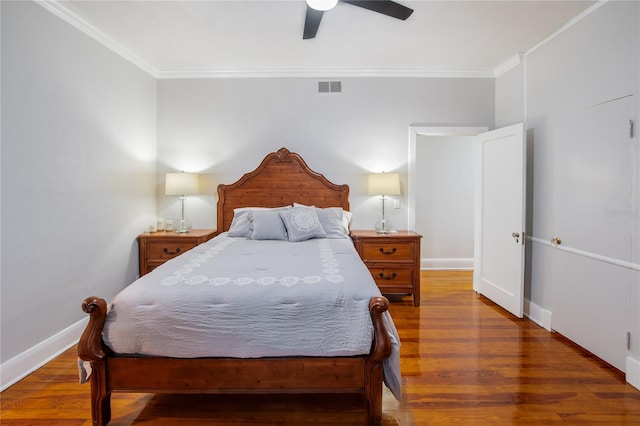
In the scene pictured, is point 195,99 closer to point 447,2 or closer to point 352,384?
point 447,2

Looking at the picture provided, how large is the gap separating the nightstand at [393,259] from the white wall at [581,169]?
1142 millimetres

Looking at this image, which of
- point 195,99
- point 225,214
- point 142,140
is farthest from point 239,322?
point 195,99

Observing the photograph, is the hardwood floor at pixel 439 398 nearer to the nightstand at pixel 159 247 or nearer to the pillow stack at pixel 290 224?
the nightstand at pixel 159 247

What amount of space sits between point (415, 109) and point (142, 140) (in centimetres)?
322

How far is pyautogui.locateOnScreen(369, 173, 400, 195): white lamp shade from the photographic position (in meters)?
3.95

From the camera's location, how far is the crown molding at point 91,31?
262cm

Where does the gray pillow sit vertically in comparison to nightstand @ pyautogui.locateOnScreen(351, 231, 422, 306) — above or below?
above

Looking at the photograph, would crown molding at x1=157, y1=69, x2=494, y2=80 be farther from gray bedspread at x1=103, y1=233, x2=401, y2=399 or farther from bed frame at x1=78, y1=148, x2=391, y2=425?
bed frame at x1=78, y1=148, x2=391, y2=425

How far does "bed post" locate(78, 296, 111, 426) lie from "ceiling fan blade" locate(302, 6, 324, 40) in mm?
2279

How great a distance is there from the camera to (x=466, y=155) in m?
5.39

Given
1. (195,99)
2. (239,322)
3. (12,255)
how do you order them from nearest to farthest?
(239,322) < (12,255) < (195,99)

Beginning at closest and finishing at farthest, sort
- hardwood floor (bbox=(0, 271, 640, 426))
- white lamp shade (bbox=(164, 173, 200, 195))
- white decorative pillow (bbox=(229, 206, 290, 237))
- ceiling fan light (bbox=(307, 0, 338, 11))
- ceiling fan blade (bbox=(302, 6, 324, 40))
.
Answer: hardwood floor (bbox=(0, 271, 640, 426))
ceiling fan light (bbox=(307, 0, 338, 11))
ceiling fan blade (bbox=(302, 6, 324, 40))
white decorative pillow (bbox=(229, 206, 290, 237))
white lamp shade (bbox=(164, 173, 200, 195))

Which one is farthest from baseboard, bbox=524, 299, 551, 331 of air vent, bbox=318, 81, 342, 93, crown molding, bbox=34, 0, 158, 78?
crown molding, bbox=34, 0, 158, 78

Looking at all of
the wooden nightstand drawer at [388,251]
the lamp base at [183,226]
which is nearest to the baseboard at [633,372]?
the wooden nightstand drawer at [388,251]
